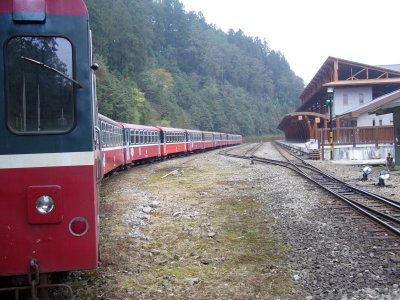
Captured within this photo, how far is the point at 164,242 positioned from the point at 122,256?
42.8 inches

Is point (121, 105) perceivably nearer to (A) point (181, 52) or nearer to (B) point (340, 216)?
(B) point (340, 216)

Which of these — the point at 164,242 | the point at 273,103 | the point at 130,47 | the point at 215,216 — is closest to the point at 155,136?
the point at 215,216

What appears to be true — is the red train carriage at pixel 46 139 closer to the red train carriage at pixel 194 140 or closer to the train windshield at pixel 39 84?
the train windshield at pixel 39 84

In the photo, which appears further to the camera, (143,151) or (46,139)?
(143,151)

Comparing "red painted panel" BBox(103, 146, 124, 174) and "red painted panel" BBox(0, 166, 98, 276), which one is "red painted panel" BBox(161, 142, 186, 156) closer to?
"red painted panel" BBox(103, 146, 124, 174)

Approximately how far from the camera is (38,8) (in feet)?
12.7

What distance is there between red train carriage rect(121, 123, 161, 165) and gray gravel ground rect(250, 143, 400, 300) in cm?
1198

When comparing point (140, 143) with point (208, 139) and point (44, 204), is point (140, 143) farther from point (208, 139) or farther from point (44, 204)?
point (208, 139)

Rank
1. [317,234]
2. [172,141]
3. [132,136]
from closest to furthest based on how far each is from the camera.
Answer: [317,234] → [132,136] → [172,141]

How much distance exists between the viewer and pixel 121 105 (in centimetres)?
5047

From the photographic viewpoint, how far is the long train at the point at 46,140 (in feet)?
12.6

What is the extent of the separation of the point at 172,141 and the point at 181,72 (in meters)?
82.1

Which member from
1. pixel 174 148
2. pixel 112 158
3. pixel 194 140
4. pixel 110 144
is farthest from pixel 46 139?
pixel 194 140

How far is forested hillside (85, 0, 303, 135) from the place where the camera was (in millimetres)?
60750
